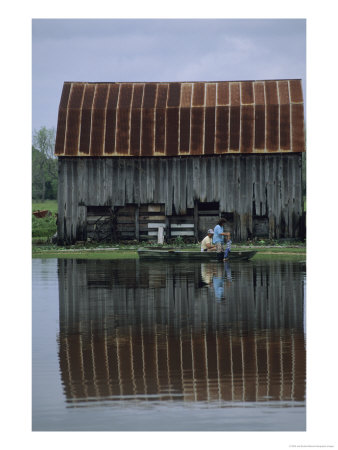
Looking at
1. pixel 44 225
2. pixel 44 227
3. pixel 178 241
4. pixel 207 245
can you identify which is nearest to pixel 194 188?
pixel 178 241

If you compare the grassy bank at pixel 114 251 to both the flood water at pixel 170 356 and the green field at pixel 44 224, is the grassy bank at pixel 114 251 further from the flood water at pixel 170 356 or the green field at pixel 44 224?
the flood water at pixel 170 356

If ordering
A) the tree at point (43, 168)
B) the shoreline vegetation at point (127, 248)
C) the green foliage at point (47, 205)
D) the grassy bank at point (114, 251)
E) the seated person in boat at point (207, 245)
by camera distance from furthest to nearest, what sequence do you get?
the green foliage at point (47, 205) < the tree at point (43, 168) < the shoreline vegetation at point (127, 248) < the grassy bank at point (114, 251) < the seated person in boat at point (207, 245)

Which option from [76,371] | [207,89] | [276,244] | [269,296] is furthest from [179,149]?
[76,371]

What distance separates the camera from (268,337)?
48.2ft

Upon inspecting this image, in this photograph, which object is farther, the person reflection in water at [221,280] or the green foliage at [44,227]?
the green foliage at [44,227]

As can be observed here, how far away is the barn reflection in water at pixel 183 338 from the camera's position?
36.6 ft

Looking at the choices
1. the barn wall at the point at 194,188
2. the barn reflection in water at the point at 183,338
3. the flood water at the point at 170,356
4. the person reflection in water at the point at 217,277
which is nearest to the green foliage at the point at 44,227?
the barn wall at the point at 194,188

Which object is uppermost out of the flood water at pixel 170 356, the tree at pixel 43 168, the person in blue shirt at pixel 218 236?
the tree at pixel 43 168

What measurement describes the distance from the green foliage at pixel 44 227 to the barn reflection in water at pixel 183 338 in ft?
75.3

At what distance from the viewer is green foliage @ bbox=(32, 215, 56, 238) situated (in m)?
47.9

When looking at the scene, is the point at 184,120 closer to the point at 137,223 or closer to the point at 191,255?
the point at 137,223
